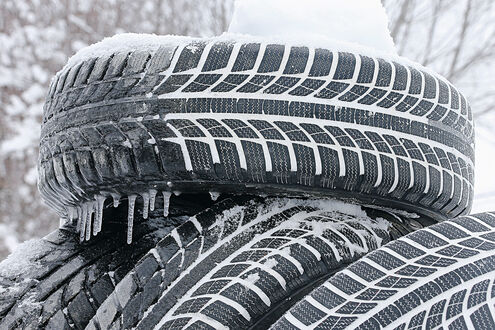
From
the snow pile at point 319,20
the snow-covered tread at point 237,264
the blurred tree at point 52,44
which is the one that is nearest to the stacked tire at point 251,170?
the snow-covered tread at point 237,264

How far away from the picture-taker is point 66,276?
0.87 meters

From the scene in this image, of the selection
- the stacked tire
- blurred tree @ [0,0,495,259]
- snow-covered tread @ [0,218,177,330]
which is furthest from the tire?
blurred tree @ [0,0,495,259]

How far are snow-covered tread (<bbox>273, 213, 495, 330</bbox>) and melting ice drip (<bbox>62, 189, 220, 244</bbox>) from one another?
9.9 inches

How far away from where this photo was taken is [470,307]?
57 cm

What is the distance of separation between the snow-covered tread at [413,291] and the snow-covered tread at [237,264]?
9cm

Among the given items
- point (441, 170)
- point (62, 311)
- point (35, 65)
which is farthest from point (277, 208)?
point (35, 65)

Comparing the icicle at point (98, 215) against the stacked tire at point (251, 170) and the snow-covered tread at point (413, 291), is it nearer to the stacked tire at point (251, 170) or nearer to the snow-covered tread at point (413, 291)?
the stacked tire at point (251, 170)

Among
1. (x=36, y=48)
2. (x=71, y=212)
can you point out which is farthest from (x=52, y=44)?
(x=71, y=212)

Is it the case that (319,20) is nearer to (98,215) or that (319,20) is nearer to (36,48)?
(98,215)

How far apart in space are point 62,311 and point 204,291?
0.27 meters

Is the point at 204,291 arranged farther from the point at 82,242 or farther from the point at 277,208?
the point at 82,242

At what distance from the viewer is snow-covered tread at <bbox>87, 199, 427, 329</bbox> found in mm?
673

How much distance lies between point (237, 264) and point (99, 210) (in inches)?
10.4

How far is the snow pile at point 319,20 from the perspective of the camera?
0.90 metres
